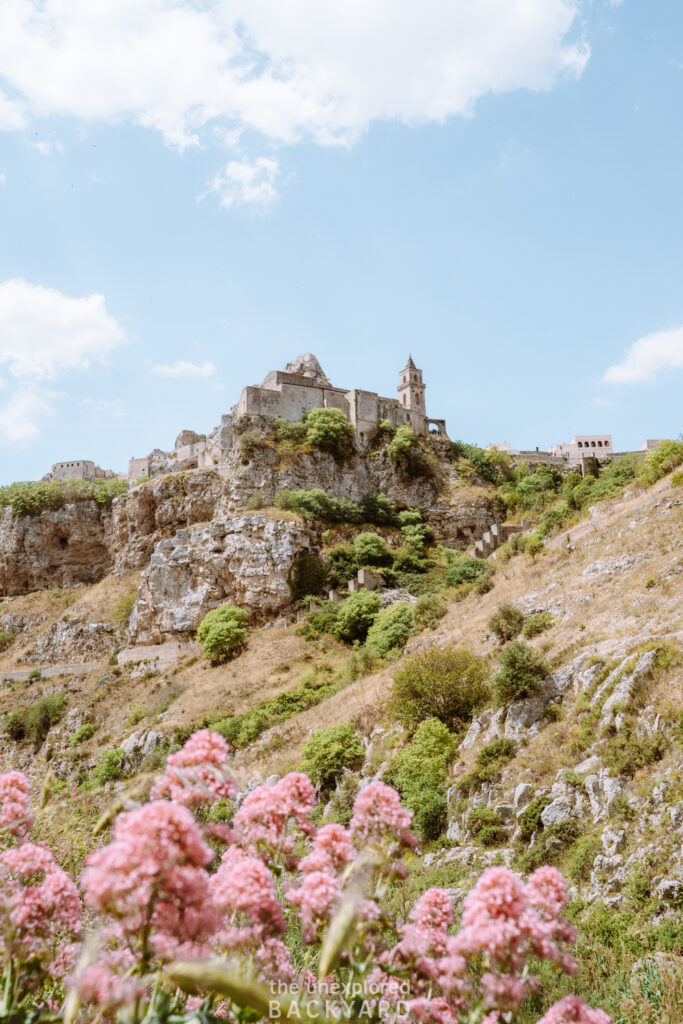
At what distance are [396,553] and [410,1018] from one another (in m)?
39.7

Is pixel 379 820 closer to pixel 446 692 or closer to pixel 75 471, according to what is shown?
pixel 446 692

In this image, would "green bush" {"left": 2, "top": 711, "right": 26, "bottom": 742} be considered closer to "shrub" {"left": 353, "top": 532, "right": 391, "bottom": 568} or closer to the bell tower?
"shrub" {"left": 353, "top": 532, "right": 391, "bottom": 568}

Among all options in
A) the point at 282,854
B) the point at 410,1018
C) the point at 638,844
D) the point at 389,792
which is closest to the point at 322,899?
the point at 282,854

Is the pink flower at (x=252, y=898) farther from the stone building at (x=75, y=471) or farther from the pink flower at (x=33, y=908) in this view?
the stone building at (x=75, y=471)

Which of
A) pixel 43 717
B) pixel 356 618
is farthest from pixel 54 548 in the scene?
pixel 356 618

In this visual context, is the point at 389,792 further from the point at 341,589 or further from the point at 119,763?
the point at 341,589

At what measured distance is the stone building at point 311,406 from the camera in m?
48.2

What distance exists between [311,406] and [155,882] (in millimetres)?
49412

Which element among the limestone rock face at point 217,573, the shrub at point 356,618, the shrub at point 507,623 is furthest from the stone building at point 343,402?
the shrub at point 507,623

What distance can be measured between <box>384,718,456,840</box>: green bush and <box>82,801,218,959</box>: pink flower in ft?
40.8

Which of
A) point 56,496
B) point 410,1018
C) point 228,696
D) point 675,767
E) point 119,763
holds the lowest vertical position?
point 119,763

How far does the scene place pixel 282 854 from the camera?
8.72ft

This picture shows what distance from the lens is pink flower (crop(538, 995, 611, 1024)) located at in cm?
220

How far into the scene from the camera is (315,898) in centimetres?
238
